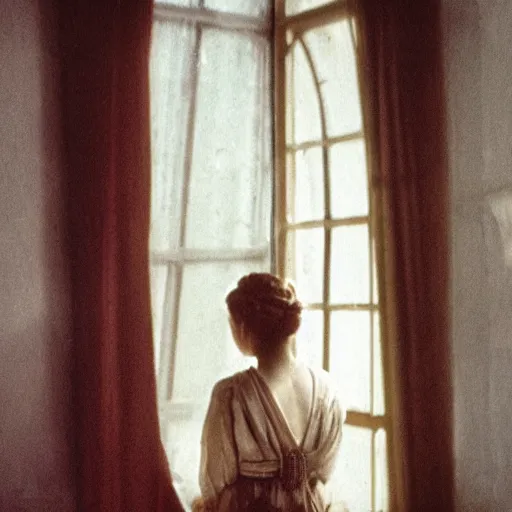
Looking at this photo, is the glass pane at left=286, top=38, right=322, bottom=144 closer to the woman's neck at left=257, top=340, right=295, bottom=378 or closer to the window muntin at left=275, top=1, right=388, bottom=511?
the window muntin at left=275, top=1, right=388, bottom=511

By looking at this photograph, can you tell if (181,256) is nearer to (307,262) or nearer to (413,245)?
(307,262)

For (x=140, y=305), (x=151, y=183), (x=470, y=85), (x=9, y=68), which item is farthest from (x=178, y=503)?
(x=470, y=85)

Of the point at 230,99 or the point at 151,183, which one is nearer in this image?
the point at 151,183

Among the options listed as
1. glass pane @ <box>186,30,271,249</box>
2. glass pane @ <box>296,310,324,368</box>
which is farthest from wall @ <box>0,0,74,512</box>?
glass pane @ <box>296,310,324,368</box>

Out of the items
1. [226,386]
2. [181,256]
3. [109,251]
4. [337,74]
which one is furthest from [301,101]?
[226,386]

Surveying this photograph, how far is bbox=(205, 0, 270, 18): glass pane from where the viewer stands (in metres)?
3.10

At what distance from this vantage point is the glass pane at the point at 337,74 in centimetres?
307

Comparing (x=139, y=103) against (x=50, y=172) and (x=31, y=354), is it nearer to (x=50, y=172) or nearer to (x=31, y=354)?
(x=50, y=172)

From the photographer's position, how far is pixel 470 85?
9.08ft

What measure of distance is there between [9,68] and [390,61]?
1.24 m

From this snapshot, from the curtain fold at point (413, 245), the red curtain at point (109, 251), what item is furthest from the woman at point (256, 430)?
the curtain fold at point (413, 245)

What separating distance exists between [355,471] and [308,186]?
1.07 m

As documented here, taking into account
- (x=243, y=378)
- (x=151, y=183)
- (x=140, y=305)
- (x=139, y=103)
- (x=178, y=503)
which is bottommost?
(x=178, y=503)

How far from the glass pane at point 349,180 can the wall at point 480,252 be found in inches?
13.9
